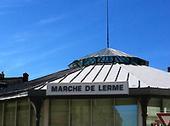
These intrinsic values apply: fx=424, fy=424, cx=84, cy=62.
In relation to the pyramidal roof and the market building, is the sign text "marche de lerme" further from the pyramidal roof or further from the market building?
the pyramidal roof

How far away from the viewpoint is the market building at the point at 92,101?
69.6 feet

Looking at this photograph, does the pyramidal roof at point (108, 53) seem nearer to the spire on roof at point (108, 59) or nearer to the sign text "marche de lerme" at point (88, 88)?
the spire on roof at point (108, 59)

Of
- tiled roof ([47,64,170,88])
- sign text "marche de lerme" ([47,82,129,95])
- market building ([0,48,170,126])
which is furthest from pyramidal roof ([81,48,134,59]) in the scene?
sign text "marche de lerme" ([47,82,129,95])

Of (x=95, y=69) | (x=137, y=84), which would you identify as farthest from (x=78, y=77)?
(x=137, y=84)

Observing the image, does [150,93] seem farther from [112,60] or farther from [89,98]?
[112,60]

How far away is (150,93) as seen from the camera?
2098 centimetres

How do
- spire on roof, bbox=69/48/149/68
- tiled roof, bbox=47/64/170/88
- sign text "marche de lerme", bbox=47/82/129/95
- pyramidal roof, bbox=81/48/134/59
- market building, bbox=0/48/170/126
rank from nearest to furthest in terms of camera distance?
1. sign text "marche de lerme", bbox=47/82/129/95
2. market building, bbox=0/48/170/126
3. tiled roof, bbox=47/64/170/88
4. spire on roof, bbox=69/48/149/68
5. pyramidal roof, bbox=81/48/134/59

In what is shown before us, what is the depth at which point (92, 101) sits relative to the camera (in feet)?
72.9

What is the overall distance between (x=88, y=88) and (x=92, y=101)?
3.85ft

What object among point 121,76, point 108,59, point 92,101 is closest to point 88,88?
point 92,101

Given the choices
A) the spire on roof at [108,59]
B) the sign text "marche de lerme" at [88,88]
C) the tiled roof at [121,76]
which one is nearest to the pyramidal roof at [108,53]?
the spire on roof at [108,59]

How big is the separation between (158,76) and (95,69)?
3883mm

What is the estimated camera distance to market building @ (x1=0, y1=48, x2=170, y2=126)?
21.2 meters

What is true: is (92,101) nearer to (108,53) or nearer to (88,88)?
(88,88)
